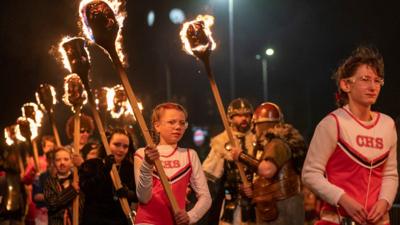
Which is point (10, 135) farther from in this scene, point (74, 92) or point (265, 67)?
point (265, 67)

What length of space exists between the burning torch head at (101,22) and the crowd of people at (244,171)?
0.94 metres

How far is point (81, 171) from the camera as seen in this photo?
8.38 m

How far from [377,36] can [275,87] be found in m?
24.4

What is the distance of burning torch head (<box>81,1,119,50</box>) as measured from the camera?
658 cm

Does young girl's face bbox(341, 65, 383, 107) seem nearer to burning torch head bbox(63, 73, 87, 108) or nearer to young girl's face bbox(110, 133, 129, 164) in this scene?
young girl's face bbox(110, 133, 129, 164)

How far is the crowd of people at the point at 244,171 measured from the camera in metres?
5.35

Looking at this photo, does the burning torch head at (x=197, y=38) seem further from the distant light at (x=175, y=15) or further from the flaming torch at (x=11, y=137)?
the distant light at (x=175, y=15)

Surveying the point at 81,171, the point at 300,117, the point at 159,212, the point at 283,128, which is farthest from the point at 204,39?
the point at 300,117

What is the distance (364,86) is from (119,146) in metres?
4.17

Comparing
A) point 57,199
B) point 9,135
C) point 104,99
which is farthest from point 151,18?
point 57,199

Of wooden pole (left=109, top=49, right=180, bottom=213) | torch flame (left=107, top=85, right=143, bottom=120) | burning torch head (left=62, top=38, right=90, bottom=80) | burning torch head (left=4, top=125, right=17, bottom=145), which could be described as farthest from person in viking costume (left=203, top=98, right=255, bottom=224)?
burning torch head (left=4, top=125, right=17, bottom=145)

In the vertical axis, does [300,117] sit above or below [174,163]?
below

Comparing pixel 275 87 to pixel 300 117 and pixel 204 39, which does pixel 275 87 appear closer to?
pixel 300 117

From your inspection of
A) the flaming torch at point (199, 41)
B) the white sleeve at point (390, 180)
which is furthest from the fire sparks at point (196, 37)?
the white sleeve at point (390, 180)
